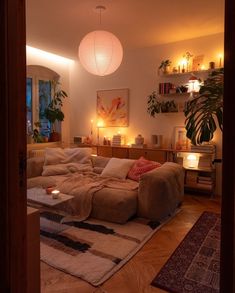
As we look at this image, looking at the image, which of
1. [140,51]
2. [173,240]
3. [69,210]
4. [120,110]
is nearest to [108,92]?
[120,110]

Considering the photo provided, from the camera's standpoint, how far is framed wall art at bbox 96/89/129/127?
17.4ft

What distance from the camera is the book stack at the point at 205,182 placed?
13.9 feet

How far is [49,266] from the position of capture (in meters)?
2.15

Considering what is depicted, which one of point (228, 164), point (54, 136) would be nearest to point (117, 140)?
point (54, 136)

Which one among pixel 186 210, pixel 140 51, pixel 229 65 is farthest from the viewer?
pixel 140 51

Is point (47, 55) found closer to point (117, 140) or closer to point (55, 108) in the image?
point (55, 108)

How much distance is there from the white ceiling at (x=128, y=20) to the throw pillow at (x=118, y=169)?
218cm

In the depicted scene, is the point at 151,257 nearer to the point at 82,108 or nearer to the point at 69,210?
the point at 69,210

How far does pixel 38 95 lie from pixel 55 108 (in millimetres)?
459

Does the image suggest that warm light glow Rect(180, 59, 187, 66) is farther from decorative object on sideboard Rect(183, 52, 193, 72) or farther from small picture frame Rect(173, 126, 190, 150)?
small picture frame Rect(173, 126, 190, 150)

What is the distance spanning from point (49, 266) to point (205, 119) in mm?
1776

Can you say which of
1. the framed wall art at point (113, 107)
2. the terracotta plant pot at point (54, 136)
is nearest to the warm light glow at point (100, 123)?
the framed wall art at point (113, 107)

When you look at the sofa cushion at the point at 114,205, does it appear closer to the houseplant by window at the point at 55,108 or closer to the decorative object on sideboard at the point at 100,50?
the decorative object on sideboard at the point at 100,50

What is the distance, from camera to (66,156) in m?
4.70
